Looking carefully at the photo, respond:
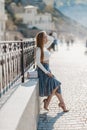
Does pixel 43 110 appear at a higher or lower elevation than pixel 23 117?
lower

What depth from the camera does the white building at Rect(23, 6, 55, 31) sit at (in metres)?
120

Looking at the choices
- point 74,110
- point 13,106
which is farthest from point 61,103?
point 13,106

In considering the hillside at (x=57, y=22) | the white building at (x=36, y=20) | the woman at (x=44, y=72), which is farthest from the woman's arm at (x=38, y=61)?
the white building at (x=36, y=20)

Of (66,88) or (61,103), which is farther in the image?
(66,88)

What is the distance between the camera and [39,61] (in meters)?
7.52

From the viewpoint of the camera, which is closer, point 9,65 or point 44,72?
point 9,65

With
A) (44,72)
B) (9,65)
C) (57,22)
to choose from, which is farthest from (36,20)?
(9,65)

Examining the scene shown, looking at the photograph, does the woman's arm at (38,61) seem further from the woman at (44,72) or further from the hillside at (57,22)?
the hillside at (57,22)

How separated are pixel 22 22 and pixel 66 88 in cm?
11164

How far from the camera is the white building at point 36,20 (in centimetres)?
11962

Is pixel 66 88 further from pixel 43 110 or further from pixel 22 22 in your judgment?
pixel 22 22

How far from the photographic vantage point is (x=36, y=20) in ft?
395

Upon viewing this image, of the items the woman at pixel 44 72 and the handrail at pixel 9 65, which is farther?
the woman at pixel 44 72

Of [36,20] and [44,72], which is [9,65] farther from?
[36,20]
